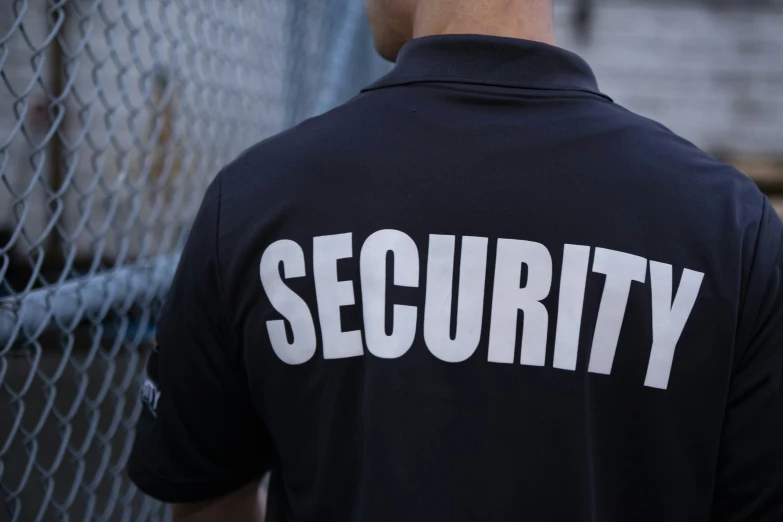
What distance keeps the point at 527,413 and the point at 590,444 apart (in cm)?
8

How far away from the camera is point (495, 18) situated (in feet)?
2.99

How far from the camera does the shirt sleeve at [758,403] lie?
0.83 meters

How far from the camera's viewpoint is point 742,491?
90 cm

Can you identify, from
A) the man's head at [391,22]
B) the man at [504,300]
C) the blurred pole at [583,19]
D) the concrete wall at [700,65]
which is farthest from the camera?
the concrete wall at [700,65]

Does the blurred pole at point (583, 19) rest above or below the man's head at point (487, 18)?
above

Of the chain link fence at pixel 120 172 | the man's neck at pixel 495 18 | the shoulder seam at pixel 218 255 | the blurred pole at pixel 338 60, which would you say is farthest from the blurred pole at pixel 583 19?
the shoulder seam at pixel 218 255

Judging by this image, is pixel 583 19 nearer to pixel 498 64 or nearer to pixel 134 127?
pixel 134 127

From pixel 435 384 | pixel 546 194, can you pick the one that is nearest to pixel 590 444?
pixel 435 384

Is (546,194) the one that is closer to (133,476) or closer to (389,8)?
(389,8)

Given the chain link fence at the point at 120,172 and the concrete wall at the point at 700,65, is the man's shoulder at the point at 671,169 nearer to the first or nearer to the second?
the chain link fence at the point at 120,172

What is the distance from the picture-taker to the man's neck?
2.99 feet

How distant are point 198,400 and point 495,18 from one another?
2.14 feet

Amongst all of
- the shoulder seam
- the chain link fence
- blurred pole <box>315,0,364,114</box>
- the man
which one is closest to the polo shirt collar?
the man

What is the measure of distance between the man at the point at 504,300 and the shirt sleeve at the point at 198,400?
0.01 m
